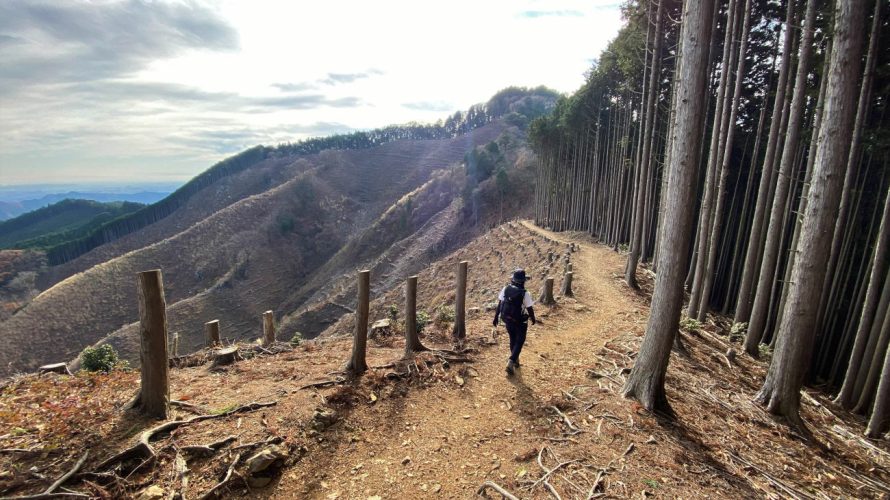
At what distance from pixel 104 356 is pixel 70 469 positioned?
22.8ft

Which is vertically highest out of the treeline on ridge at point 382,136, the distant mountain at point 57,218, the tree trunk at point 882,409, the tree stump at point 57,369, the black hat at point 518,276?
the treeline on ridge at point 382,136

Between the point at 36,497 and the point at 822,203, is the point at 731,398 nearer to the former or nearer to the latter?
the point at 822,203

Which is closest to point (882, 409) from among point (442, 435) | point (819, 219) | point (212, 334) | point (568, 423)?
point (819, 219)

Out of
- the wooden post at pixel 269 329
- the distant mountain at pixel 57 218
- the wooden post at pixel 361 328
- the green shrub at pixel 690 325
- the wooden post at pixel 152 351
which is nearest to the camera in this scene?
the wooden post at pixel 152 351

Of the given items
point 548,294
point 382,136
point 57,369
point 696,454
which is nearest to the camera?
point 696,454

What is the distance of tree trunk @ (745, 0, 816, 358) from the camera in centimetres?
880

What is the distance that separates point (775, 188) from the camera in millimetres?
11469

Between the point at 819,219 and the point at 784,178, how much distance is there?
15.8 feet

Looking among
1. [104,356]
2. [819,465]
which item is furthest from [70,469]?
[819,465]

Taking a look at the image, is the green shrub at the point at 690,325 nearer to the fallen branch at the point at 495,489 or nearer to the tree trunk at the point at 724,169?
the tree trunk at the point at 724,169

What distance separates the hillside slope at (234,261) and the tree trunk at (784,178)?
52983mm

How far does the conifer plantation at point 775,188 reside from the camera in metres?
5.75

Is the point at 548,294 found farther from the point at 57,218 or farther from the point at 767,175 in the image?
the point at 57,218

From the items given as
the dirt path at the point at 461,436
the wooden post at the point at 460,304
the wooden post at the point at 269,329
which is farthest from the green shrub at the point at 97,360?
the wooden post at the point at 460,304
